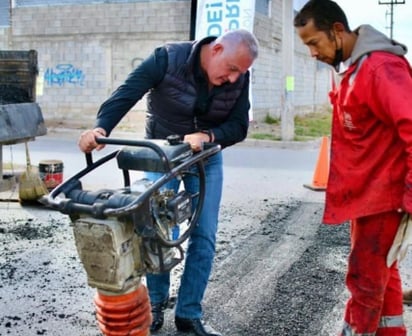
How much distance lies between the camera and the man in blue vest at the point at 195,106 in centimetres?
259

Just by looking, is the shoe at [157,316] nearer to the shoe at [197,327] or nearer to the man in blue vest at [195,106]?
the man in blue vest at [195,106]

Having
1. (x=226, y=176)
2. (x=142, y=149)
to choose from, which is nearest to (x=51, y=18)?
(x=226, y=176)

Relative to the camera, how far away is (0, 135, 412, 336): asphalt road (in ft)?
10.6

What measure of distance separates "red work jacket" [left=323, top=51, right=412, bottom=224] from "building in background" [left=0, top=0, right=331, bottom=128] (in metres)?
12.9

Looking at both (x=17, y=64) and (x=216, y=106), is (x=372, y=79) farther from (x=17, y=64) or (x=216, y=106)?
(x=17, y=64)

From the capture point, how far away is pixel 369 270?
2.42 m

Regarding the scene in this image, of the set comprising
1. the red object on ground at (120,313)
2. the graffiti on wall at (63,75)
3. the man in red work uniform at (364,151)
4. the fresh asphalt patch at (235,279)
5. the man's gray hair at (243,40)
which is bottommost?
the fresh asphalt patch at (235,279)

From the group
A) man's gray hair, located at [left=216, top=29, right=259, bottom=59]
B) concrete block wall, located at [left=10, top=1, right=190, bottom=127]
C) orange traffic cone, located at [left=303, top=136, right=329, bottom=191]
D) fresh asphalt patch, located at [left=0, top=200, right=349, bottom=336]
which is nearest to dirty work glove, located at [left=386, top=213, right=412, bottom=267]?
fresh asphalt patch, located at [left=0, top=200, right=349, bottom=336]

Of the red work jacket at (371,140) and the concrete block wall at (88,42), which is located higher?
the concrete block wall at (88,42)

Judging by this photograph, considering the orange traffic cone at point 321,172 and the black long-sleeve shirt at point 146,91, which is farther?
the orange traffic cone at point 321,172

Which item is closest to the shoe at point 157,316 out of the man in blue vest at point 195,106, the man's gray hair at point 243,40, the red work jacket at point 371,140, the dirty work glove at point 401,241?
the man in blue vest at point 195,106

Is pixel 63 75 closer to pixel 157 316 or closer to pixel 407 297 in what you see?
pixel 157 316

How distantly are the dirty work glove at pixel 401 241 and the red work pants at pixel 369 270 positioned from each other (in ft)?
0.06

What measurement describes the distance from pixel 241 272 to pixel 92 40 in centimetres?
1323
